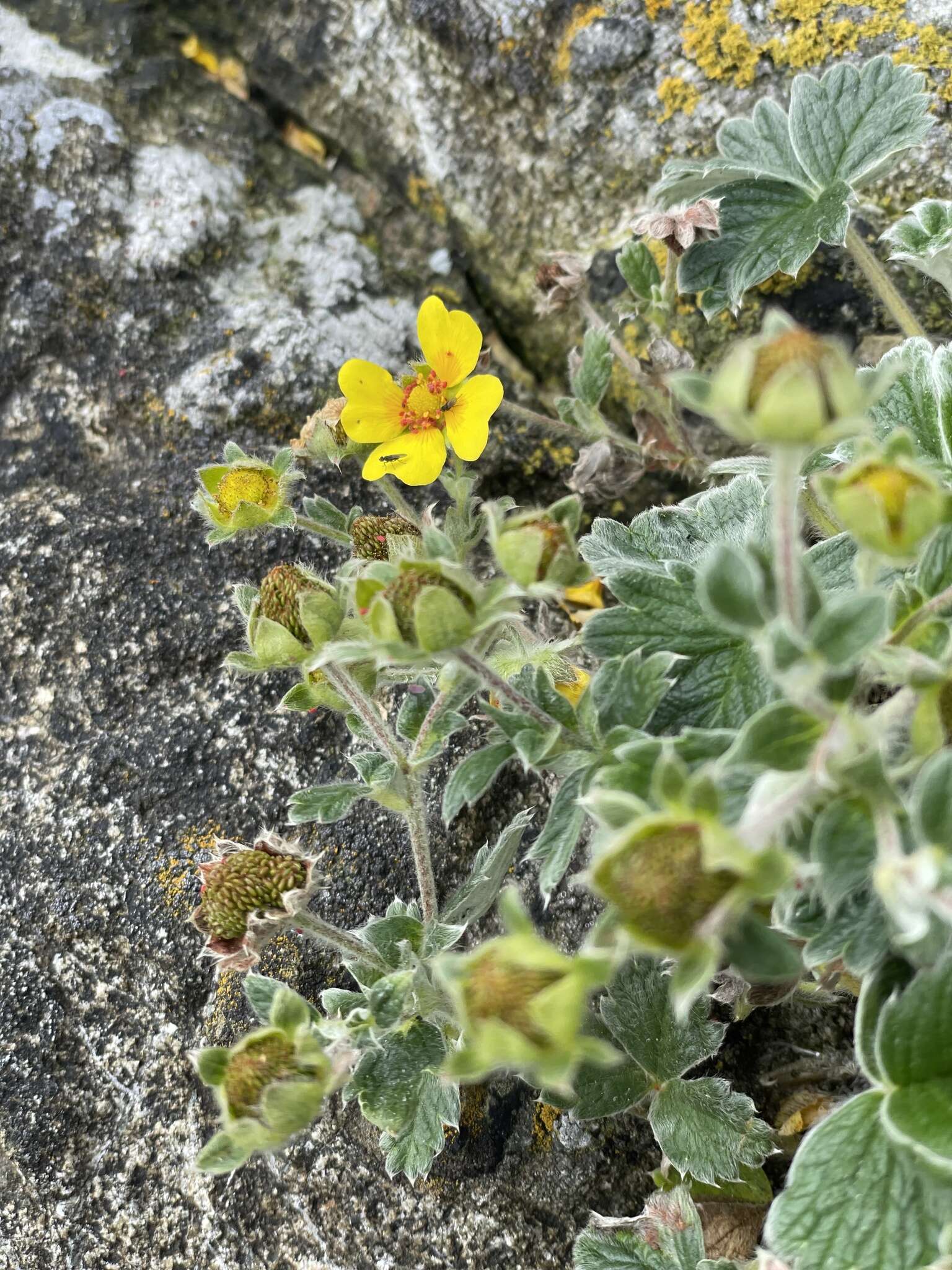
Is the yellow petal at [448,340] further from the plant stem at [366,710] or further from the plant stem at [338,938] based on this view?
the plant stem at [338,938]

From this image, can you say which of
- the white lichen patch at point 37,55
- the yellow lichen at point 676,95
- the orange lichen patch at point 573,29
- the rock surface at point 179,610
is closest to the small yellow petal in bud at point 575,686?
the rock surface at point 179,610

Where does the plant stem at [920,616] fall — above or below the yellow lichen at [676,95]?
below

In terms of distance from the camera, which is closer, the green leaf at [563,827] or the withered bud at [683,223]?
the green leaf at [563,827]

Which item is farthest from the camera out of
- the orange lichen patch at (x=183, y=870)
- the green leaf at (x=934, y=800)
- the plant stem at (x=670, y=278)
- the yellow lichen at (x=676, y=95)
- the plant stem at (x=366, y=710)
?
the yellow lichen at (x=676, y=95)

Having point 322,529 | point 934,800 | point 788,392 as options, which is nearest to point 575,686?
point 322,529

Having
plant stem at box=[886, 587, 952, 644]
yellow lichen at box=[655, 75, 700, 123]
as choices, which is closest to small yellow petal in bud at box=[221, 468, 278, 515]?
plant stem at box=[886, 587, 952, 644]

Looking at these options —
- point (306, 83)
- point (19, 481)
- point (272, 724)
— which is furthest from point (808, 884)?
point (306, 83)

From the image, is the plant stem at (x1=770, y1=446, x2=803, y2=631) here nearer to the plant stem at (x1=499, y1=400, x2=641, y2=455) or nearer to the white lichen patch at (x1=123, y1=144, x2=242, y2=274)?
the plant stem at (x1=499, y1=400, x2=641, y2=455)

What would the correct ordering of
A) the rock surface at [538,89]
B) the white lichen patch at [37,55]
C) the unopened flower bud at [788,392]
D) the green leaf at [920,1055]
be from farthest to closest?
the white lichen patch at [37,55] < the rock surface at [538,89] < the green leaf at [920,1055] < the unopened flower bud at [788,392]
